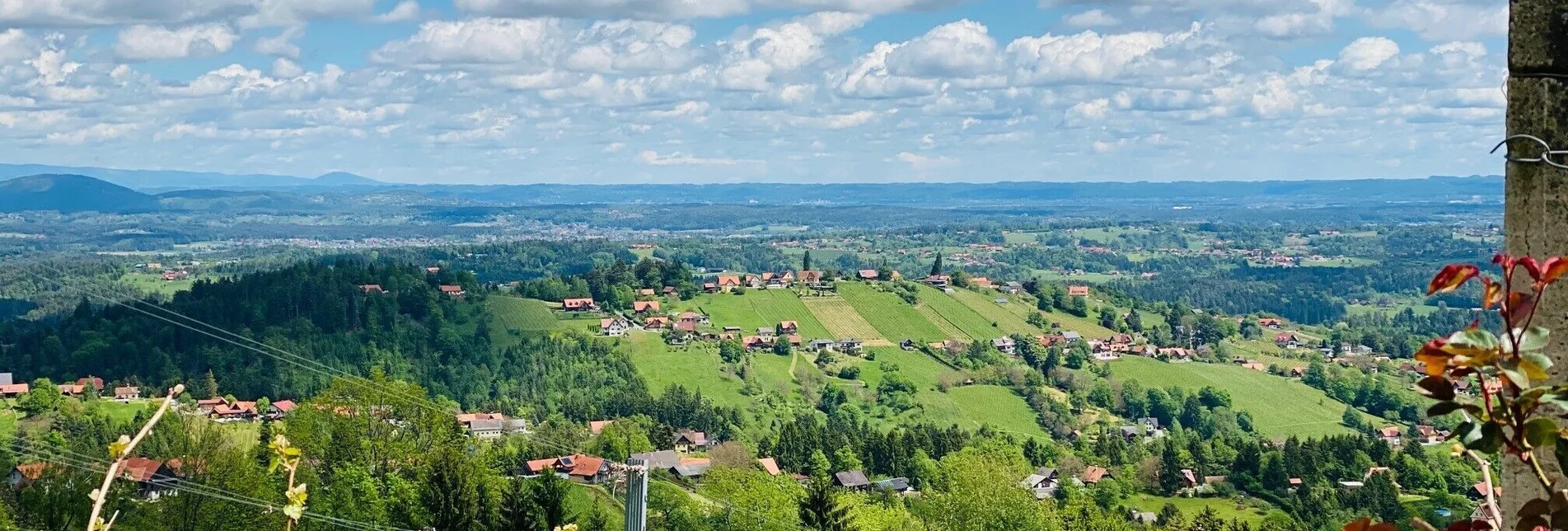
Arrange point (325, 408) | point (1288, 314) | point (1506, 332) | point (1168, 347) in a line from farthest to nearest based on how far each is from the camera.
A: point (1288, 314) → point (1168, 347) → point (325, 408) → point (1506, 332)

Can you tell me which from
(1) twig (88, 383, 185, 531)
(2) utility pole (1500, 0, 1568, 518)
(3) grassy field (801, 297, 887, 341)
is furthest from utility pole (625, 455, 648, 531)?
(3) grassy field (801, 297, 887, 341)

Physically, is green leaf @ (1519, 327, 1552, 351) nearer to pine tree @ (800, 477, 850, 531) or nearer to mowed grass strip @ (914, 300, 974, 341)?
pine tree @ (800, 477, 850, 531)

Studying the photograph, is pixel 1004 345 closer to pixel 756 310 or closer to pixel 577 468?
pixel 756 310

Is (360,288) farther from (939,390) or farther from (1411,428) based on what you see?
(1411,428)

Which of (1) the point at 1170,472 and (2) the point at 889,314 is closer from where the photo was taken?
(1) the point at 1170,472

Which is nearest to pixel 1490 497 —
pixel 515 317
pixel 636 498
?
pixel 636 498

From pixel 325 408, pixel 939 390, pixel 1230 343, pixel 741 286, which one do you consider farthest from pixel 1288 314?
pixel 325 408
